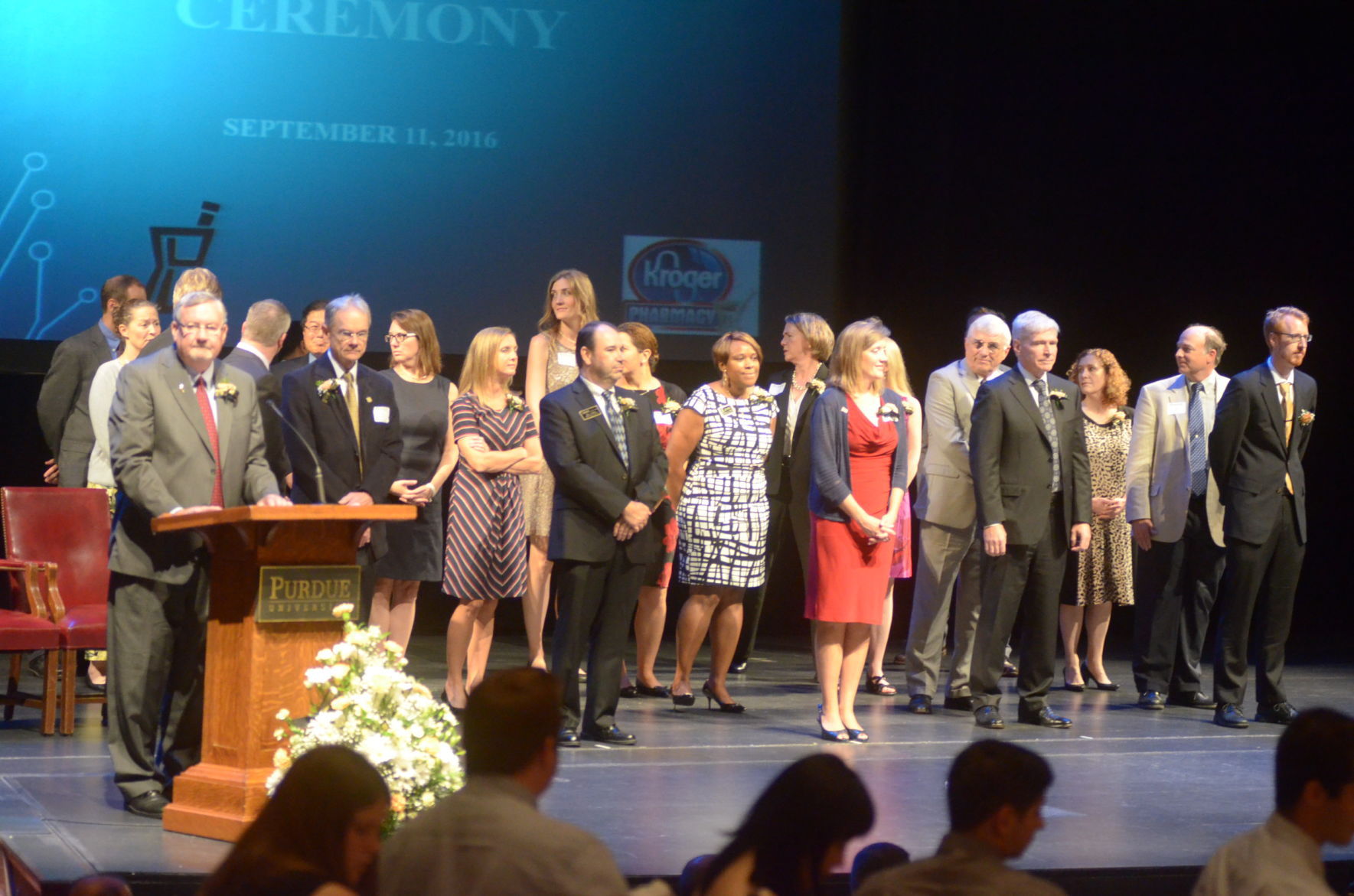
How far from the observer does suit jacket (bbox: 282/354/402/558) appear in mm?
5344

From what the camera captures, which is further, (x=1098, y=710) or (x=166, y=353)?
(x=1098, y=710)

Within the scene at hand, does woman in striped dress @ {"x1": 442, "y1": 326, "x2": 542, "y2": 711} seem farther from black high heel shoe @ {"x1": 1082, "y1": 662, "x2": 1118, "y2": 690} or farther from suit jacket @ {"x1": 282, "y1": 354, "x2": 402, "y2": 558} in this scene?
black high heel shoe @ {"x1": 1082, "y1": 662, "x2": 1118, "y2": 690}

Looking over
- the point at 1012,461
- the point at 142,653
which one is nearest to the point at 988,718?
the point at 1012,461

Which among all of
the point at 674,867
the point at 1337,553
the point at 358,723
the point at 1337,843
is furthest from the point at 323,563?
the point at 1337,553

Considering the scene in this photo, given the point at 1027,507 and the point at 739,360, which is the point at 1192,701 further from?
the point at 739,360

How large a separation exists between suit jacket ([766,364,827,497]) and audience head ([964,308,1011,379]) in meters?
0.63

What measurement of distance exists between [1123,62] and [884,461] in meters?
4.39

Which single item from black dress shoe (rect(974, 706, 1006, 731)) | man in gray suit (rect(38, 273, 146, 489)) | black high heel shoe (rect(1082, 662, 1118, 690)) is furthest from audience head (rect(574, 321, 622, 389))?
black high heel shoe (rect(1082, 662, 1118, 690))

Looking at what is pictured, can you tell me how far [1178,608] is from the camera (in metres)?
7.09

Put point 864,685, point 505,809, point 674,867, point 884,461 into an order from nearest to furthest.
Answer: point 505,809
point 674,867
point 884,461
point 864,685

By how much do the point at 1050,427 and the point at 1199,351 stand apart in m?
1.23

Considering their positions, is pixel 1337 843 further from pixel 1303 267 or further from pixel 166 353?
pixel 1303 267

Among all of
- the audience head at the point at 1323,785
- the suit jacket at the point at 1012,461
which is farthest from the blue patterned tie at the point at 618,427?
the audience head at the point at 1323,785

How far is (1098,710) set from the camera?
22.2 ft
